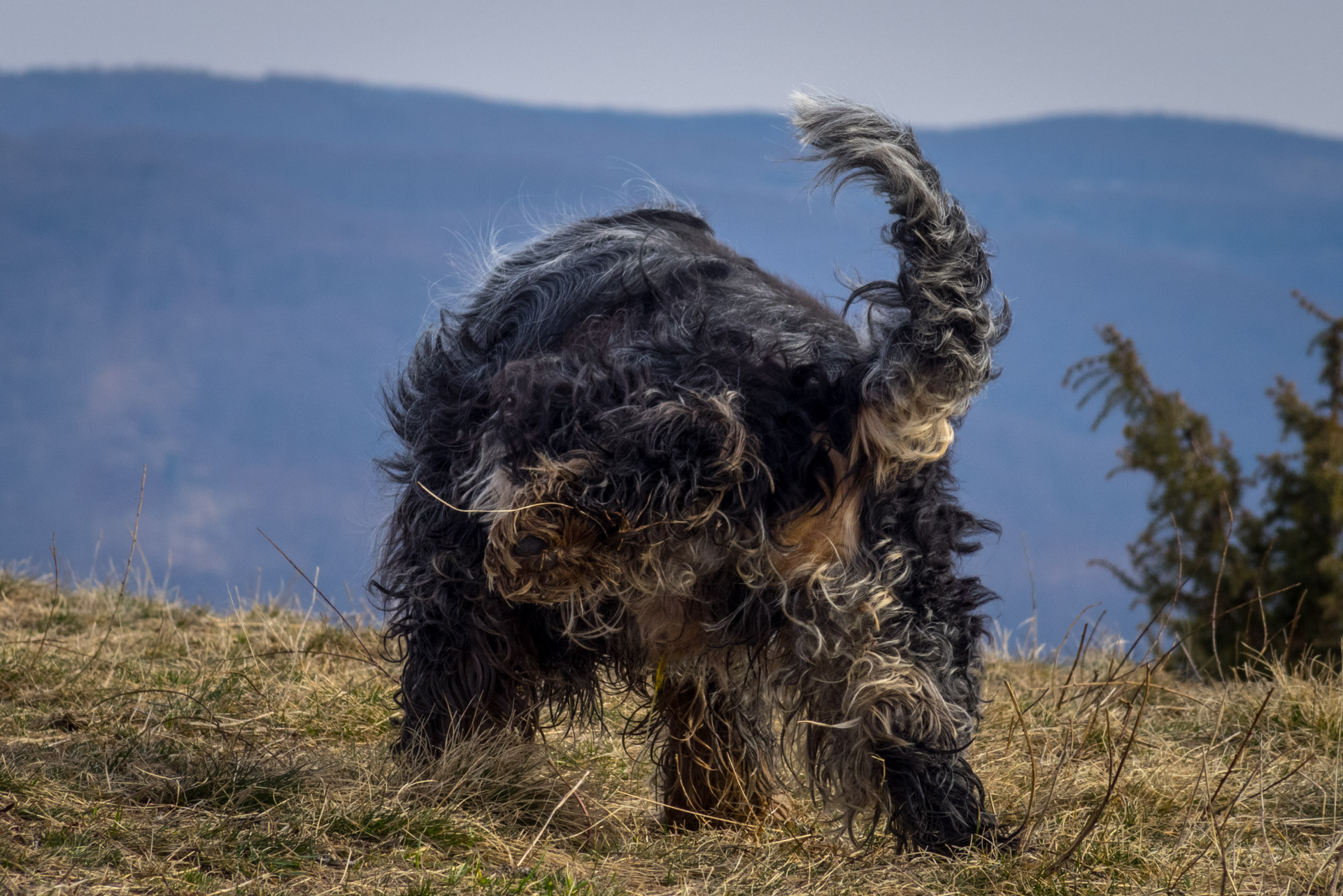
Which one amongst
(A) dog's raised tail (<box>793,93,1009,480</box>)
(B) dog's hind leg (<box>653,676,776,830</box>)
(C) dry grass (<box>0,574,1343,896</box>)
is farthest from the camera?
(B) dog's hind leg (<box>653,676,776,830</box>)

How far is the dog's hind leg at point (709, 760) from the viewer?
3322 millimetres

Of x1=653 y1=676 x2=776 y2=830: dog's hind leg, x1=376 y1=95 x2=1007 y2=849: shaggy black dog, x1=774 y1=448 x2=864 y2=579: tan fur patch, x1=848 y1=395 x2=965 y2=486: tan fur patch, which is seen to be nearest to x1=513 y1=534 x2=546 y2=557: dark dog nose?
x1=376 y1=95 x2=1007 y2=849: shaggy black dog

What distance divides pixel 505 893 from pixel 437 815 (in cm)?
41

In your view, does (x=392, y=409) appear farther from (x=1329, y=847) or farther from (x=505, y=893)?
(x=1329, y=847)

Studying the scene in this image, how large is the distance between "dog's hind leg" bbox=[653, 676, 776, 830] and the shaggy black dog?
233 millimetres

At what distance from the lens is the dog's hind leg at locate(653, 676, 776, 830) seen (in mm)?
3322

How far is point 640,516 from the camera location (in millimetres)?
2549

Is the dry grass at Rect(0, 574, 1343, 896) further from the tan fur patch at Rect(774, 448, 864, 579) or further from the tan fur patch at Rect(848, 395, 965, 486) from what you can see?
the tan fur patch at Rect(848, 395, 965, 486)

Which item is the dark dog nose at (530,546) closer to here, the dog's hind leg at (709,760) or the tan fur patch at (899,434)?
the tan fur patch at (899,434)

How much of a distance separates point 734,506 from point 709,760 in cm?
109

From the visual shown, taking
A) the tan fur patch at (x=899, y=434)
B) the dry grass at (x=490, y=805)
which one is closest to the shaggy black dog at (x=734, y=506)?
the tan fur patch at (x=899, y=434)

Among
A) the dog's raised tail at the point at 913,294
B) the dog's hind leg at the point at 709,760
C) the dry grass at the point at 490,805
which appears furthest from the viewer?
the dog's hind leg at the point at 709,760

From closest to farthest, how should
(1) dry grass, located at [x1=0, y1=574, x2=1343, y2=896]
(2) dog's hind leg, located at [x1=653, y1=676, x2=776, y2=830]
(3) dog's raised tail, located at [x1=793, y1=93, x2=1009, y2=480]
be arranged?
(3) dog's raised tail, located at [x1=793, y1=93, x2=1009, y2=480] < (1) dry grass, located at [x1=0, y1=574, x2=1343, y2=896] < (2) dog's hind leg, located at [x1=653, y1=676, x2=776, y2=830]

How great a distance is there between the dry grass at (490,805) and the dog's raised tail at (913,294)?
1022mm
